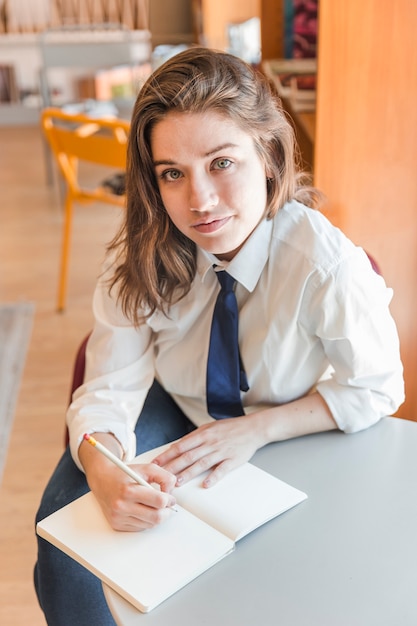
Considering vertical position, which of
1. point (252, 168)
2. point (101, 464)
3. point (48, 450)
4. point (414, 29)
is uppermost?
point (414, 29)

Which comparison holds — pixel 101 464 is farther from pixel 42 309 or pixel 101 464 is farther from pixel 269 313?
pixel 42 309

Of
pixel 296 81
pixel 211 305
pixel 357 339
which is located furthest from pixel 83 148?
pixel 357 339

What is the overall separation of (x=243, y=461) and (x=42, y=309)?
2.23 meters

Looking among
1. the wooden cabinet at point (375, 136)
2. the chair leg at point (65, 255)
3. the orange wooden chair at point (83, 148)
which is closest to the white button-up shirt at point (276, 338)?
the wooden cabinet at point (375, 136)

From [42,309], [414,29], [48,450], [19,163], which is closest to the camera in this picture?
[414,29]

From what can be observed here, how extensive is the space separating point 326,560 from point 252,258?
1.62ft

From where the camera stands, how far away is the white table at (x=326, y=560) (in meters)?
0.79

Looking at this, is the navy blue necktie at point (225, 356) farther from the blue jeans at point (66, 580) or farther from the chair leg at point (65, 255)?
the chair leg at point (65, 255)

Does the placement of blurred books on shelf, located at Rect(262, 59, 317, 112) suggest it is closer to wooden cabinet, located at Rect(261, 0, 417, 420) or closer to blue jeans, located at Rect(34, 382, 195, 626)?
wooden cabinet, located at Rect(261, 0, 417, 420)

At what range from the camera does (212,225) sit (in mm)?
1093

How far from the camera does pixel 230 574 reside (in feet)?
2.79

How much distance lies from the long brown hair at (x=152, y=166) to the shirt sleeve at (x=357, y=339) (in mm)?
166

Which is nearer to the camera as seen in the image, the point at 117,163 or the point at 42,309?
the point at 117,163

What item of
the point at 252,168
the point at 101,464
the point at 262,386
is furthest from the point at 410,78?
the point at 101,464
